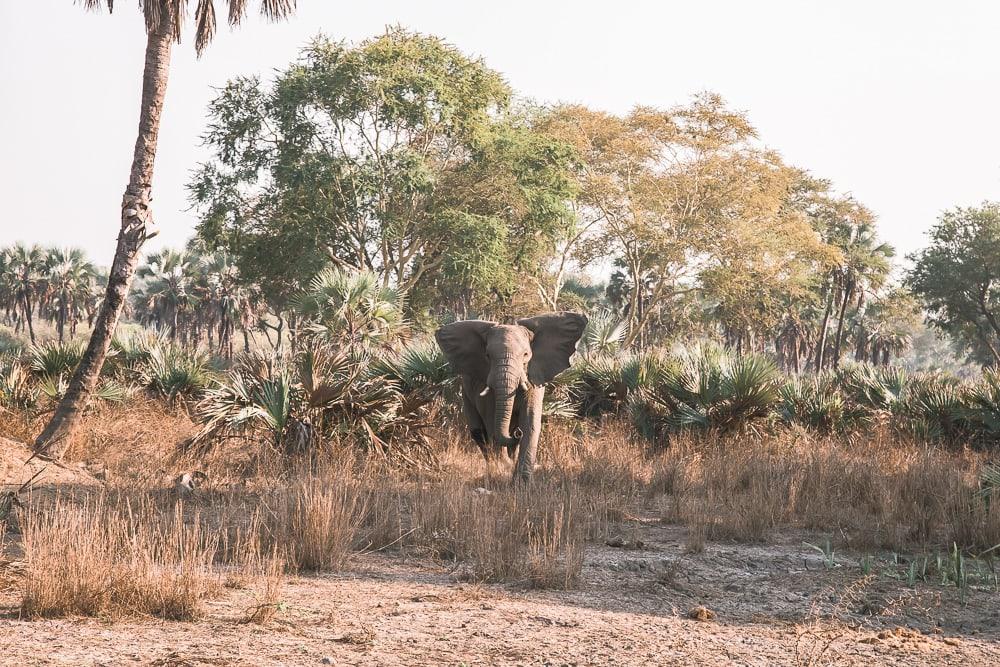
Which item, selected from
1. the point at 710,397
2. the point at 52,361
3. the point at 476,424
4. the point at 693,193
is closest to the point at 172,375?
the point at 52,361

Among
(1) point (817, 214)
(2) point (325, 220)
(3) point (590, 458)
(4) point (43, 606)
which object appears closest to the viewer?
(4) point (43, 606)

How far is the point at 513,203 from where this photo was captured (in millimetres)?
29297

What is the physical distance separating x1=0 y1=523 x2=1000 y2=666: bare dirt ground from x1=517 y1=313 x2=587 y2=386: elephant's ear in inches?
167

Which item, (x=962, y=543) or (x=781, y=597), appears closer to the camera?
(x=781, y=597)

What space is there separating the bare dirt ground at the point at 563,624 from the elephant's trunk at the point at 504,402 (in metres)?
3.63

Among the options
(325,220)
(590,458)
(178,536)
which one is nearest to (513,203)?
(325,220)

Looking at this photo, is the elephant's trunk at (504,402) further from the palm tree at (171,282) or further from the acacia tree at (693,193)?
the palm tree at (171,282)

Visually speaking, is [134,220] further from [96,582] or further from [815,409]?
[815,409]

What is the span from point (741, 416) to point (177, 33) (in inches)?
405

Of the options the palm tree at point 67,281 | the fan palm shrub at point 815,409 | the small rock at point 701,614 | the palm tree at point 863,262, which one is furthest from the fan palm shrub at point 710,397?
the palm tree at point 67,281

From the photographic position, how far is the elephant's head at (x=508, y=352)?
36.8 feet

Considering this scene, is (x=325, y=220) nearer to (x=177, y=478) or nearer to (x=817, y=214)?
(x=177, y=478)

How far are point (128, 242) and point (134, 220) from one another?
32 centimetres

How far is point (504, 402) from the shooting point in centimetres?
1119
